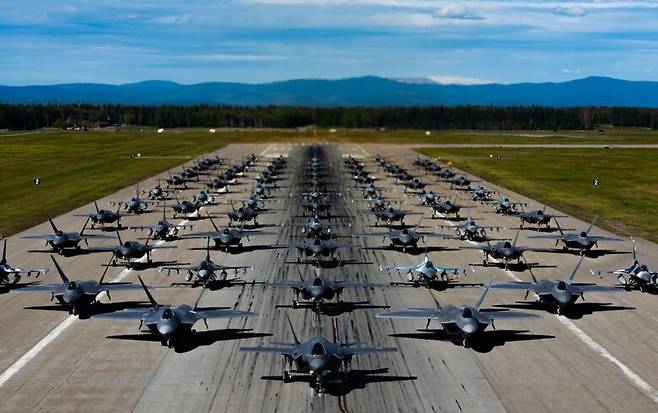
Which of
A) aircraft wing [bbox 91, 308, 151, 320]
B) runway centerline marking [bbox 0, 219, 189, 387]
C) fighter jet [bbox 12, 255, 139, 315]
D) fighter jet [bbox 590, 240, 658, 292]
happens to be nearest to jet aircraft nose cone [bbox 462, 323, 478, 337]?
aircraft wing [bbox 91, 308, 151, 320]

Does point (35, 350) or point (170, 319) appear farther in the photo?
point (35, 350)

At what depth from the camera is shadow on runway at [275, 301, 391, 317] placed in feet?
164

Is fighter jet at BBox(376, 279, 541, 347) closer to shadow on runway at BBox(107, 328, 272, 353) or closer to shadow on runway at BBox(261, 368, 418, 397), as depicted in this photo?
shadow on runway at BBox(261, 368, 418, 397)

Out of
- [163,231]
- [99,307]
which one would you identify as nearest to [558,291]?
[99,307]

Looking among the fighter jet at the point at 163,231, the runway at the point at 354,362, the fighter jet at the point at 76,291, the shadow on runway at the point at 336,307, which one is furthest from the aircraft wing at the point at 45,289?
the fighter jet at the point at 163,231

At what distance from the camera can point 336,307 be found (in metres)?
51.3

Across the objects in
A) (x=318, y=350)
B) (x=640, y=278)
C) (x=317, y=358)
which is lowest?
(x=640, y=278)

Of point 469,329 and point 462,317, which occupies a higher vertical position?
point 462,317

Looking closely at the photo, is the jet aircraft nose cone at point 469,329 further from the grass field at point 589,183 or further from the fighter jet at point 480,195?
the fighter jet at point 480,195

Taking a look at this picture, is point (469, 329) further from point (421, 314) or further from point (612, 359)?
point (612, 359)

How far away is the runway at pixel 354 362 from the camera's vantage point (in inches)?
1398

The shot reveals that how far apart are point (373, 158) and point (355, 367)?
161 metres

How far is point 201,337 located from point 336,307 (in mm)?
10776

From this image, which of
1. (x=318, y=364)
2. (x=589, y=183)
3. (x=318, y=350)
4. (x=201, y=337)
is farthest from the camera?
(x=589, y=183)
